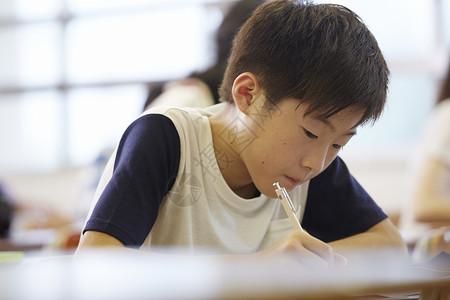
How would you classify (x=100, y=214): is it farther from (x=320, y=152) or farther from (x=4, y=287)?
(x=4, y=287)

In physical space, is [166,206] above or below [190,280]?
below

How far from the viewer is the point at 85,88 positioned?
15.5 feet

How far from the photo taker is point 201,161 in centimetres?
105

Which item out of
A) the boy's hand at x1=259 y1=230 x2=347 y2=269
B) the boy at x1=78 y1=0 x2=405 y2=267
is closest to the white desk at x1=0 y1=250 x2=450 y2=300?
the boy's hand at x1=259 y1=230 x2=347 y2=269

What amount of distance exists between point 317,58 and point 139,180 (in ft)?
1.07

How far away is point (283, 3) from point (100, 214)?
46cm

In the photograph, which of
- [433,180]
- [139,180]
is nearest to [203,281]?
[139,180]

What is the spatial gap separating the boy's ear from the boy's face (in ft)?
0.05

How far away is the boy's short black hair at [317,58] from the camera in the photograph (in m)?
0.94

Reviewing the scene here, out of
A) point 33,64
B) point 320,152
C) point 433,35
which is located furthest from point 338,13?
point 33,64

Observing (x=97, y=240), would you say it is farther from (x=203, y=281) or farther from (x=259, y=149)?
(x=203, y=281)

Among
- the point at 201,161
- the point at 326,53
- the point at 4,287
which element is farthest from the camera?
the point at 201,161

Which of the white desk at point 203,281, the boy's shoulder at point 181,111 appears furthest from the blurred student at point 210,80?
the white desk at point 203,281

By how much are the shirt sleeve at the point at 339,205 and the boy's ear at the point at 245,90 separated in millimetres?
214
